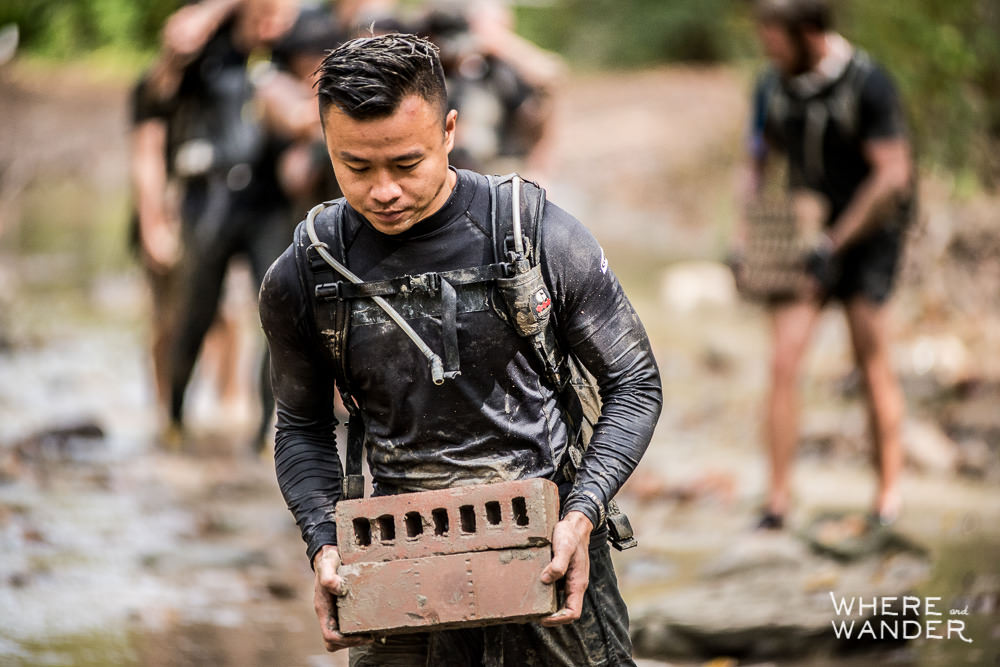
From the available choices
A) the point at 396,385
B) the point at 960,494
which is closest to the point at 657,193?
the point at 960,494

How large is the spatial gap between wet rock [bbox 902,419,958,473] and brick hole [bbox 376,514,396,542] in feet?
16.2

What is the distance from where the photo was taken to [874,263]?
607 centimetres

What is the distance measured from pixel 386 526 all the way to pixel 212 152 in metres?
4.99

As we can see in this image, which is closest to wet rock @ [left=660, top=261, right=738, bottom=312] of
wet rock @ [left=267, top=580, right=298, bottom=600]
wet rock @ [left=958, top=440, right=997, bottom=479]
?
wet rock @ [left=958, top=440, right=997, bottom=479]

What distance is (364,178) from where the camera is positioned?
8.93 feet

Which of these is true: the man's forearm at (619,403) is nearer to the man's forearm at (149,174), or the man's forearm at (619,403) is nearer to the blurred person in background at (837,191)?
the blurred person in background at (837,191)

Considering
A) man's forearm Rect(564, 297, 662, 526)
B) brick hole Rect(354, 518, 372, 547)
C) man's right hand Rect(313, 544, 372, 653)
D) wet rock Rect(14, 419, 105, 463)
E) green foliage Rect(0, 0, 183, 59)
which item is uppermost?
green foliage Rect(0, 0, 183, 59)

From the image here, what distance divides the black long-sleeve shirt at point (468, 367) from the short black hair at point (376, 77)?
257 millimetres

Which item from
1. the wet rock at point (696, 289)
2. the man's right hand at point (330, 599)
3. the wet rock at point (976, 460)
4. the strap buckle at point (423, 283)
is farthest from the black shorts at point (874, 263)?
the wet rock at point (696, 289)

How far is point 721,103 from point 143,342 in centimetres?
1279

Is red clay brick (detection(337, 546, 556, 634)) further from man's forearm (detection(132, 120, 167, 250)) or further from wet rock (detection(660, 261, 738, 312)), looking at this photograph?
wet rock (detection(660, 261, 738, 312))

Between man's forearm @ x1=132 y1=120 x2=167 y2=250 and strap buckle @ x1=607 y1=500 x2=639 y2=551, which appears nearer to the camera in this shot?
strap buckle @ x1=607 y1=500 x2=639 y2=551

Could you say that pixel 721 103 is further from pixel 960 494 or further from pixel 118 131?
pixel 960 494

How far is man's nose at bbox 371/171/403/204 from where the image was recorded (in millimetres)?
2701
